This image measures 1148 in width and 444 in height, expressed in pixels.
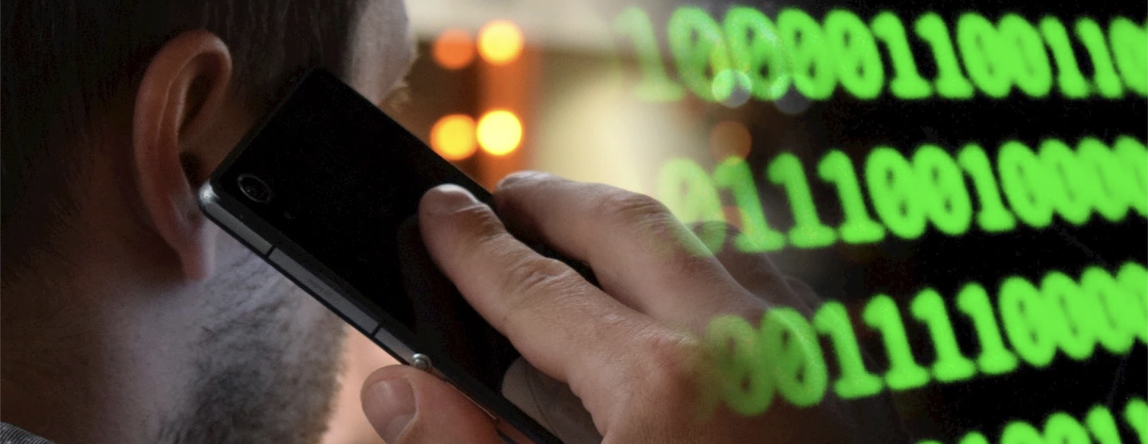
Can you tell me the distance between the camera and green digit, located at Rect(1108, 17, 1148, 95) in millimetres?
762

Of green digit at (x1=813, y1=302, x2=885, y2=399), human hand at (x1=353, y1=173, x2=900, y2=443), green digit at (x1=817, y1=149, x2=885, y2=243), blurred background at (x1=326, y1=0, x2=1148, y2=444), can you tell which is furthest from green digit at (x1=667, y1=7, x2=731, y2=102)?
human hand at (x1=353, y1=173, x2=900, y2=443)

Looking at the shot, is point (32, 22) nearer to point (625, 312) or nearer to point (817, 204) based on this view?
point (625, 312)

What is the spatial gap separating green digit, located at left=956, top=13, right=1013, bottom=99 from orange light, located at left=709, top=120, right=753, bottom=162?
20 cm

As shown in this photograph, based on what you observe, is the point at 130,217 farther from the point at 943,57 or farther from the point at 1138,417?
the point at 1138,417

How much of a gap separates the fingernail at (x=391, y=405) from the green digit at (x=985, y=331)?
19.8 inches

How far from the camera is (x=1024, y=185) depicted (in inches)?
27.9

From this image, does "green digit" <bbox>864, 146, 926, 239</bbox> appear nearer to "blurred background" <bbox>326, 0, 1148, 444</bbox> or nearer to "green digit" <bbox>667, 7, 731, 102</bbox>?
"blurred background" <bbox>326, 0, 1148, 444</bbox>

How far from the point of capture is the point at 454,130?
0.77 m

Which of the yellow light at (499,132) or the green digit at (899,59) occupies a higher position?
the green digit at (899,59)

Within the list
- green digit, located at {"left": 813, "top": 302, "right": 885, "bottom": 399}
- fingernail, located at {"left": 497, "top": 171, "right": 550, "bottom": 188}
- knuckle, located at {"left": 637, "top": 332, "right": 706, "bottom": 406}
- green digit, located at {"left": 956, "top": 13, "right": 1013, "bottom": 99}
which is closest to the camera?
knuckle, located at {"left": 637, "top": 332, "right": 706, "bottom": 406}

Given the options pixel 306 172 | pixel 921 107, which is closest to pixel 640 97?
pixel 921 107

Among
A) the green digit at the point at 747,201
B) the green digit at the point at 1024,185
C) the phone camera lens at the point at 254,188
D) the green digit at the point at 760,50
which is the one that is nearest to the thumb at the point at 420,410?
the phone camera lens at the point at 254,188

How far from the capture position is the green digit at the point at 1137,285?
0.73 m

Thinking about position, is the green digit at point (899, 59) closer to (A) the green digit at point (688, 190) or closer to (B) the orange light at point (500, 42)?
(A) the green digit at point (688, 190)
